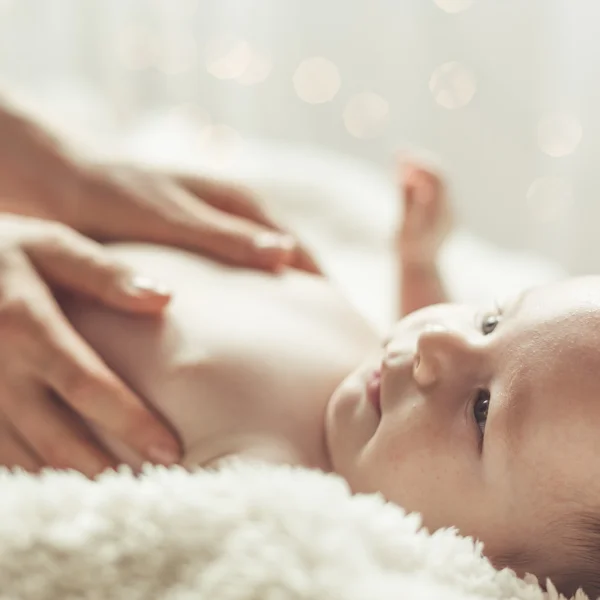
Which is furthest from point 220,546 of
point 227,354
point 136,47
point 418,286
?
point 136,47

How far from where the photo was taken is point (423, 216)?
136cm

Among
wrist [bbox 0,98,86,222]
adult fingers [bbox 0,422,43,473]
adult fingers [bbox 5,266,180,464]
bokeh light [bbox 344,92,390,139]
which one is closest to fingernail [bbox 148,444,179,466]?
adult fingers [bbox 5,266,180,464]

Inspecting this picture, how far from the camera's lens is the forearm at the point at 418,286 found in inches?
52.8

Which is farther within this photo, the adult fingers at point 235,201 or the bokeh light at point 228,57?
the bokeh light at point 228,57

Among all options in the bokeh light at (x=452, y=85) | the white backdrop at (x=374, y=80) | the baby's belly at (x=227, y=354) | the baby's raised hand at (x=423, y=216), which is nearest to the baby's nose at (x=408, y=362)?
the baby's belly at (x=227, y=354)

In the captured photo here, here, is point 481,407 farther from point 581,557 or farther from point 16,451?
point 16,451

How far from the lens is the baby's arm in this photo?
4.46 ft

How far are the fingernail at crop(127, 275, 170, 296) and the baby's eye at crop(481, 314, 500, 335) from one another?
0.33 meters

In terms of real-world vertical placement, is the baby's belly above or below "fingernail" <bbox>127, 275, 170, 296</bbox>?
below

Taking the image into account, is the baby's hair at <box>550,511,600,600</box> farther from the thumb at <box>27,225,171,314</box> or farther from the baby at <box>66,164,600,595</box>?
the thumb at <box>27,225,171,314</box>

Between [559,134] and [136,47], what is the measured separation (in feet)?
3.44

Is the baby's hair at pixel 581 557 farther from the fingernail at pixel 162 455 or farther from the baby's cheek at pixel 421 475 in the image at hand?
the fingernail at pixel 162 455

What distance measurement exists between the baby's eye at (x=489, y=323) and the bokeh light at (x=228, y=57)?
1481mm

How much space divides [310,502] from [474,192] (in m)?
1.63
